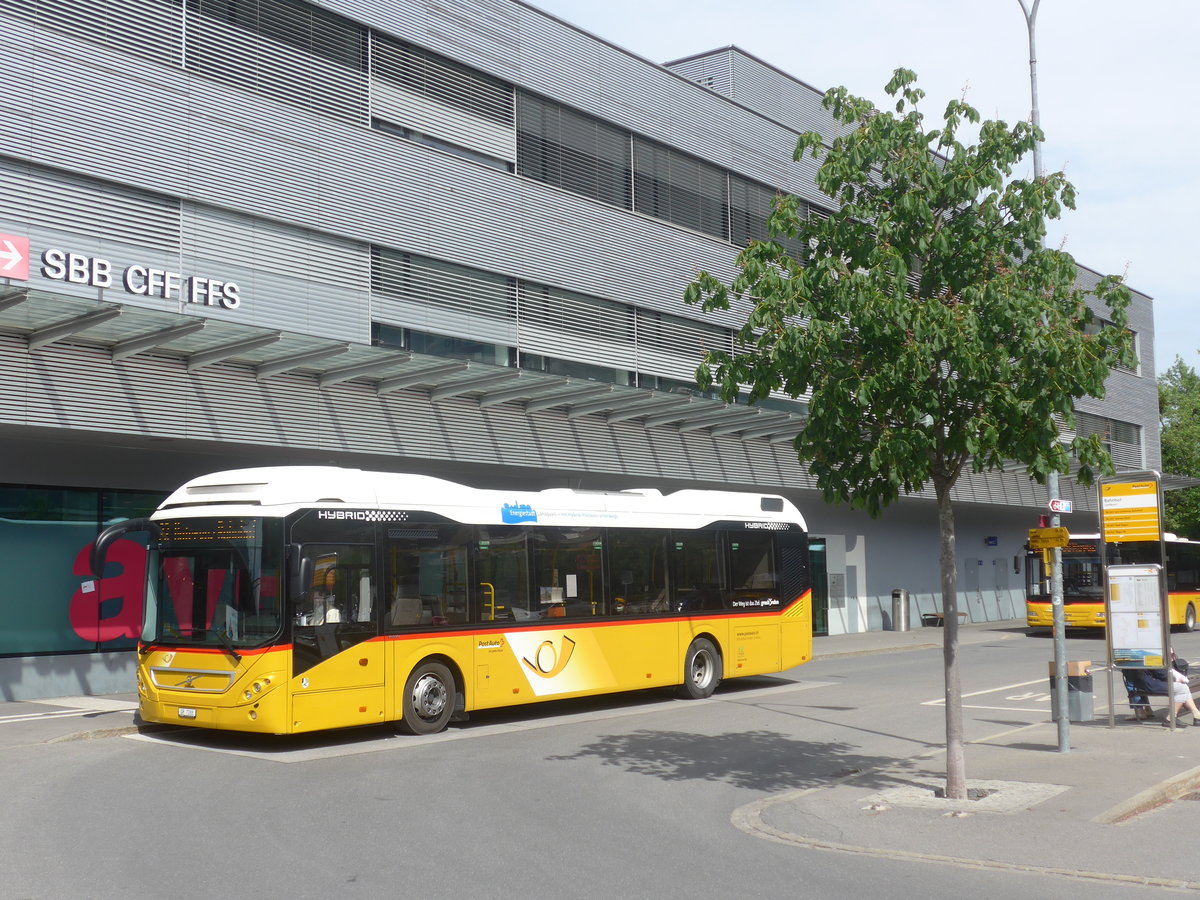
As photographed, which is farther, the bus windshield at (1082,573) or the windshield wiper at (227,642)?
the bus windshield at (1082,573)

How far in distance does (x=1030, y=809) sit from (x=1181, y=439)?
66.6 metres

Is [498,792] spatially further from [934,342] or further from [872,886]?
[934,342]

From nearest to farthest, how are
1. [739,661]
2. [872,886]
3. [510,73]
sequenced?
1. [872,886]
2. [739,661]
3. [510,73]

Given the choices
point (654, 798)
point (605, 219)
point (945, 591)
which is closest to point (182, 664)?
point (654, 798)

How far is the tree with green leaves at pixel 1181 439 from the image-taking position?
64812mm

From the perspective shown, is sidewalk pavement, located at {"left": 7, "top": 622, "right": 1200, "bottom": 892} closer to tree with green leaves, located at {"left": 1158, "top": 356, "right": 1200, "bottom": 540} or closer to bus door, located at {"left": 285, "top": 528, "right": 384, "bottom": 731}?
bus door, located at {"left": 285, "top": 528, "right": 384, "bottom": 731}

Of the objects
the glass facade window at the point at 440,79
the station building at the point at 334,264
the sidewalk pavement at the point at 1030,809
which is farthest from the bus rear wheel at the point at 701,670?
the glass facade window at the point at 440,79

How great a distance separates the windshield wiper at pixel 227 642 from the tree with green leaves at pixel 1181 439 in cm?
5443

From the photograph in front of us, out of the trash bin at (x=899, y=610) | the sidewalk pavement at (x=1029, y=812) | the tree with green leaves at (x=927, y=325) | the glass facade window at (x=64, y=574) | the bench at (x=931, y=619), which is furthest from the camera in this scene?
the bench at (x=931, y=619)

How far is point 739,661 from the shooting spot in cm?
1930

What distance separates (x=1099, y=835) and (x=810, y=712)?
8444 mm

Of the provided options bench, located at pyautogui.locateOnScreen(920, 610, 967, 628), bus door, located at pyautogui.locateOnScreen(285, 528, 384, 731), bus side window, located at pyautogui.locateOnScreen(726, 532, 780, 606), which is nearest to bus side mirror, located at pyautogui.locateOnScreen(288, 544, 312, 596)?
bus door, located at pyautogui.locateOnScreen(285, 528, 384, 731)

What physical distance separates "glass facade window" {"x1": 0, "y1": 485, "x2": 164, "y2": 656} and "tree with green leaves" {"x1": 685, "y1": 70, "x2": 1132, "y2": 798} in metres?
12.1

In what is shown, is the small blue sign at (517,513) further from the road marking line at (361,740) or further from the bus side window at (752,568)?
the bus side window at (752,568)
